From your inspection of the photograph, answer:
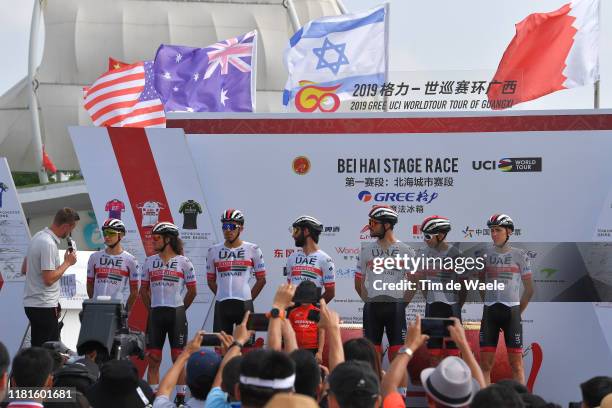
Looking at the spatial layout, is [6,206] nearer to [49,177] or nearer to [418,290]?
[418,290]

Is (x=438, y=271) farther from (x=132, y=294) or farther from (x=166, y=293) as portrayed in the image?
(x=132, y=294)

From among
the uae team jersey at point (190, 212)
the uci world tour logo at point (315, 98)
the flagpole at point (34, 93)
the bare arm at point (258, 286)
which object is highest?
the flagpole at point (34, 93)

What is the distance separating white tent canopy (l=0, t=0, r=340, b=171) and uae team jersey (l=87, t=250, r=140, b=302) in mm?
37743

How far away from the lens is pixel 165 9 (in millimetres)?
48375

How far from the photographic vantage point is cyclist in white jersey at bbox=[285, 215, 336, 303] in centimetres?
895

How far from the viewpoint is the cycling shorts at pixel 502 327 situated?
29.0ft

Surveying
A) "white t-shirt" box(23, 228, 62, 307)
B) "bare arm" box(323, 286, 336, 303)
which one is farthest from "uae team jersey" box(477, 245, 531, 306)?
"white t-shirt" box(23, 228, 62, 307)

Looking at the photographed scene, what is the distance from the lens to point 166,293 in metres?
9.28

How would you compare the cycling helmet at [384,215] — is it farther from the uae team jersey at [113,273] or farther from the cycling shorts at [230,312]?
the uae team jersey at [113,273]

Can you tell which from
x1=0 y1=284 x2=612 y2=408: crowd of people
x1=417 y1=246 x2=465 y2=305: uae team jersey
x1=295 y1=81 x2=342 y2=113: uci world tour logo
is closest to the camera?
x1=0 y1=284 x2=612 y2=408: crowd of people

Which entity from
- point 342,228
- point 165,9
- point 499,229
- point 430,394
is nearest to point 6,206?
point 342,228

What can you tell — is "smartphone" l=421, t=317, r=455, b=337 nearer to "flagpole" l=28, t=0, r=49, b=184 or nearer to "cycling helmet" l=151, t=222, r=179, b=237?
"cycling helmet" l=151, t=222, r=179, b=237

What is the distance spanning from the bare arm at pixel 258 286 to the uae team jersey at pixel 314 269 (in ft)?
1.23

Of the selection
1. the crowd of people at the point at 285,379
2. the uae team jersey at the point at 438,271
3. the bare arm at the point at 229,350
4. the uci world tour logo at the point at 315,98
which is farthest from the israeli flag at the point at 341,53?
the bare arm at the point at 229,350
